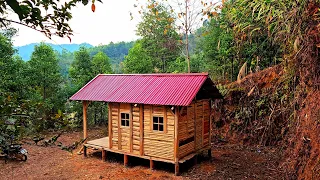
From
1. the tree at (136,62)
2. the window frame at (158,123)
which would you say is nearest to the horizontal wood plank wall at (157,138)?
the window frame at (158,123)

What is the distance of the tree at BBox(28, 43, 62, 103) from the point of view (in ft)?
51.2

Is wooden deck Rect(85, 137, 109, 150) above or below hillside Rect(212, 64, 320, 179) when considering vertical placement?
below

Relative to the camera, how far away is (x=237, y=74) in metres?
17.3

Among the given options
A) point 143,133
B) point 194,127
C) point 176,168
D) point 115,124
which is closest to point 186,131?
point 194,127

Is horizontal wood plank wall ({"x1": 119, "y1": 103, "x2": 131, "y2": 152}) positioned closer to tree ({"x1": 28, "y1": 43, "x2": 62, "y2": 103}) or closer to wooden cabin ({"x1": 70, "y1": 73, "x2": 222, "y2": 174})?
wooden cabin ({"x1": 70, "y1": 73, "x2": 222, "y2": 174})

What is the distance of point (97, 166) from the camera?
411 inches

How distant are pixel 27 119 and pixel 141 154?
8.21m

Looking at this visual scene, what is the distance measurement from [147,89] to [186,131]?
85.3 inches

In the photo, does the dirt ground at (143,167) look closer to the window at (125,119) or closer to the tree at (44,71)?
the window at (125,119)

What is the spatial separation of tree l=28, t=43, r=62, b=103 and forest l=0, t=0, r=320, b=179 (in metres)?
0.06

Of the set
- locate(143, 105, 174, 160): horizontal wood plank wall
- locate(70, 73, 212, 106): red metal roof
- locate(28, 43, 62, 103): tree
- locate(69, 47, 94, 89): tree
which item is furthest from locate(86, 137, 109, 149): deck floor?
locate(69, 47, 94, 89): tree

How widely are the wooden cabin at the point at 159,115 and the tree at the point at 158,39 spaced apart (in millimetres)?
13750

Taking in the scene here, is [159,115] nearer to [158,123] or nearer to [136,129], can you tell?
[158,123]

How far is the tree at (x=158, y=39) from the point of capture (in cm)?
2506
